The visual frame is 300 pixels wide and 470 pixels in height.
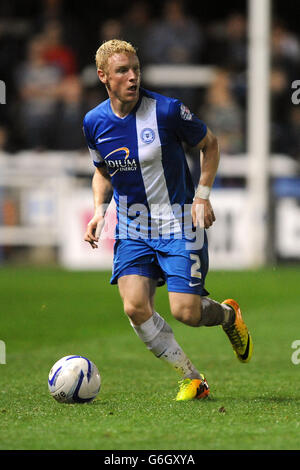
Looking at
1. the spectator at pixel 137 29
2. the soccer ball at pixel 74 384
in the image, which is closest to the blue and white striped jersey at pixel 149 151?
the soccer ball at pixel 74 384

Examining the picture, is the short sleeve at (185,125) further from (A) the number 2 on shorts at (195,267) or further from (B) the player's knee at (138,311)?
(B) the player's knee at (138,311)

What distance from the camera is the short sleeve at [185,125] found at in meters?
5.69

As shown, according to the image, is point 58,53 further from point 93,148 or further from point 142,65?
point 93,148

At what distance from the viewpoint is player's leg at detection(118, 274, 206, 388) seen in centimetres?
566

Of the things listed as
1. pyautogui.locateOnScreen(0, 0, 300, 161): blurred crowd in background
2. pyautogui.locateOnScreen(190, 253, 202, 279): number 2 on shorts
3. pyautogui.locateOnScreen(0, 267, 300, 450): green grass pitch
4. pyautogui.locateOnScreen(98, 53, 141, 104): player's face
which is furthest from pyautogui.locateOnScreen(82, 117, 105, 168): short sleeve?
pyautogui.locateOnScreen(0, 0, 300, 161): blurred crowd in background

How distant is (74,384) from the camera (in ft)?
17.8

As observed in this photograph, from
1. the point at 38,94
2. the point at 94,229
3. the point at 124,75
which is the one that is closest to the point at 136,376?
the point at 94,229

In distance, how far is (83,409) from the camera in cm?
523

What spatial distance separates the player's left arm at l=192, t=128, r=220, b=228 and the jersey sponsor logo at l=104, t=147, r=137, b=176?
385mm

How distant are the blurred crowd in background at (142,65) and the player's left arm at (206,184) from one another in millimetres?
10238

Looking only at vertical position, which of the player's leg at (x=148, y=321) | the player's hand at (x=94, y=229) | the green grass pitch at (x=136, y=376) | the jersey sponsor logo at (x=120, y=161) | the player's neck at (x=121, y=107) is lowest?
the green grass pitch at (x=136, y=376)

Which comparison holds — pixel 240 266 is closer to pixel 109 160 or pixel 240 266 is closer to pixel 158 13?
pixel 158 13

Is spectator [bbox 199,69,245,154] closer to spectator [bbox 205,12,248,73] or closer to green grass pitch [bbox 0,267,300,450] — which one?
spectator [bbox 205,12,248,73]

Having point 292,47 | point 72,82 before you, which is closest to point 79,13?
point 72,82
